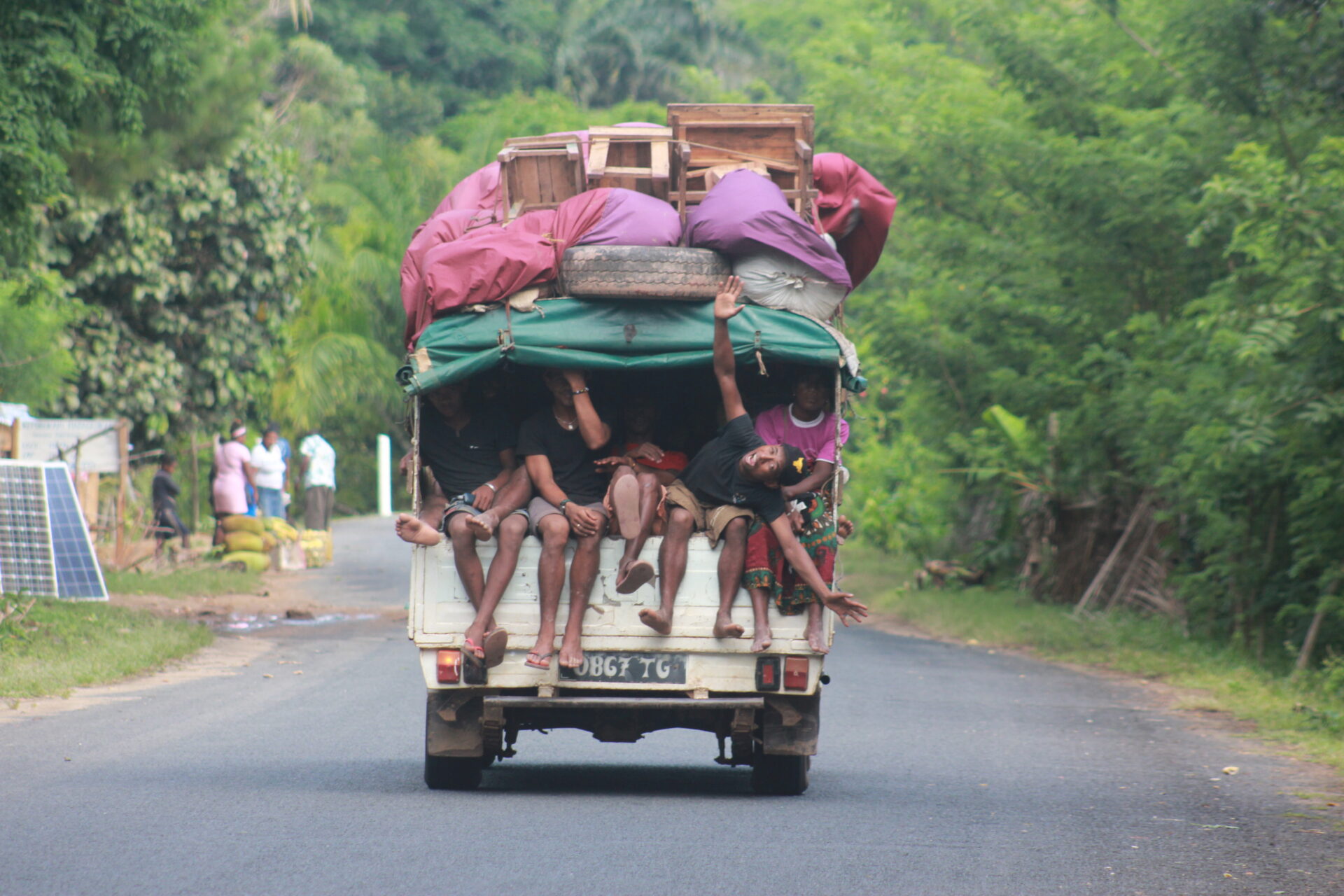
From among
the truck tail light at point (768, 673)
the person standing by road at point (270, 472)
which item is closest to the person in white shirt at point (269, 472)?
the person standing by road at point (270, 472)

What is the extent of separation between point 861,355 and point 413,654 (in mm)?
16747

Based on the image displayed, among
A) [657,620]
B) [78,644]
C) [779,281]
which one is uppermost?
[779,281]

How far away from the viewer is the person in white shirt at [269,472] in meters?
24.2

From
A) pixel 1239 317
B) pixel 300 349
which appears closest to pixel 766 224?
pixel 1239 317

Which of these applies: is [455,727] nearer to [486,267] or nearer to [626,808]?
[626,808]

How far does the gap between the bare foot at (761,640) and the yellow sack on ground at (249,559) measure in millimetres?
15027

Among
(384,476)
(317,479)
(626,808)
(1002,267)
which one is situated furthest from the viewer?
(384,476)

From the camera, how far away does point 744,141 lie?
382 inches

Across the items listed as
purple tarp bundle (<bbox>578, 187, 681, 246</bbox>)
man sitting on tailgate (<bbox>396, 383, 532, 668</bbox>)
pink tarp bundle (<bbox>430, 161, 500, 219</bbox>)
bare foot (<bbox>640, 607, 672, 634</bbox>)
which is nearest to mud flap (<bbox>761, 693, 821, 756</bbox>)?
bare foot (<bbox>640, 607, 672, 634</bbox>)

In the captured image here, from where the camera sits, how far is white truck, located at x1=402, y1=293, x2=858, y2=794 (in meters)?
7.97

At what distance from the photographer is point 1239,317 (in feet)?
42.4

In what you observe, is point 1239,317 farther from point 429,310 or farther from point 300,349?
point 300,349

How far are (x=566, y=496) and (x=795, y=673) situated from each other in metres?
1.45

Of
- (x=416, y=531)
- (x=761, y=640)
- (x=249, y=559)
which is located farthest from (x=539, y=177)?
(x=249, y=559)
